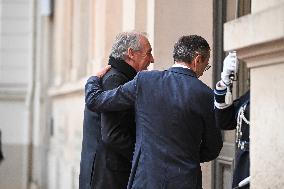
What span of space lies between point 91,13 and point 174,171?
5.99 metres

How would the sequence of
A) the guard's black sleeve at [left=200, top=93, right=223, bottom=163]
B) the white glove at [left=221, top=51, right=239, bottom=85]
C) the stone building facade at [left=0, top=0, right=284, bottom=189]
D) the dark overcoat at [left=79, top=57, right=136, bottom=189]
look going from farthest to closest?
1. the dark overcoat at [left=79, top=57, right=136, bottom=189]
2. the guard's black sleeve at [left=200, top=93, right=223, bottom=163]
3. the white glove at [left=221, top=51, right=239, bottom=85]
4. the stone building facade at [left=0, top=0, right=284, bottom=189]

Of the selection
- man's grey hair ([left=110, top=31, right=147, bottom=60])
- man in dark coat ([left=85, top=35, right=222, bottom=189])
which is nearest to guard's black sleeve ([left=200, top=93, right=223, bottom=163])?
man in dark coat ([left=85, top=35, right=222, bottom=189])

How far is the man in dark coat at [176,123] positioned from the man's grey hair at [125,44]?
547mm

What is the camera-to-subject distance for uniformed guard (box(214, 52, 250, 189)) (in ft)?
12.9

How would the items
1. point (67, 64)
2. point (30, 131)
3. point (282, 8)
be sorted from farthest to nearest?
point (30, 131)
point (67, 64)
point (282, 8)

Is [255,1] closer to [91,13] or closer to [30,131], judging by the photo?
[91,13]

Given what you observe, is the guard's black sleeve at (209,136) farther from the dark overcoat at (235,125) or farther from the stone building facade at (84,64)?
the stone building facade at (84,64)

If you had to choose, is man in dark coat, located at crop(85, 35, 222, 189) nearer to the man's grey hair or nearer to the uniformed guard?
the uniformed guard

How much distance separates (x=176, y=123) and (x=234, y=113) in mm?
313

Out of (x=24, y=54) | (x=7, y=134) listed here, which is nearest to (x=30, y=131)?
(x=7, y=134)

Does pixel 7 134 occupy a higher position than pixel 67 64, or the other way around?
pixel 67 64

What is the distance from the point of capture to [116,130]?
15.1ft

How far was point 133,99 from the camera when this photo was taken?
418cm

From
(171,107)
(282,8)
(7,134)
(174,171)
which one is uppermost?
(282,8)
